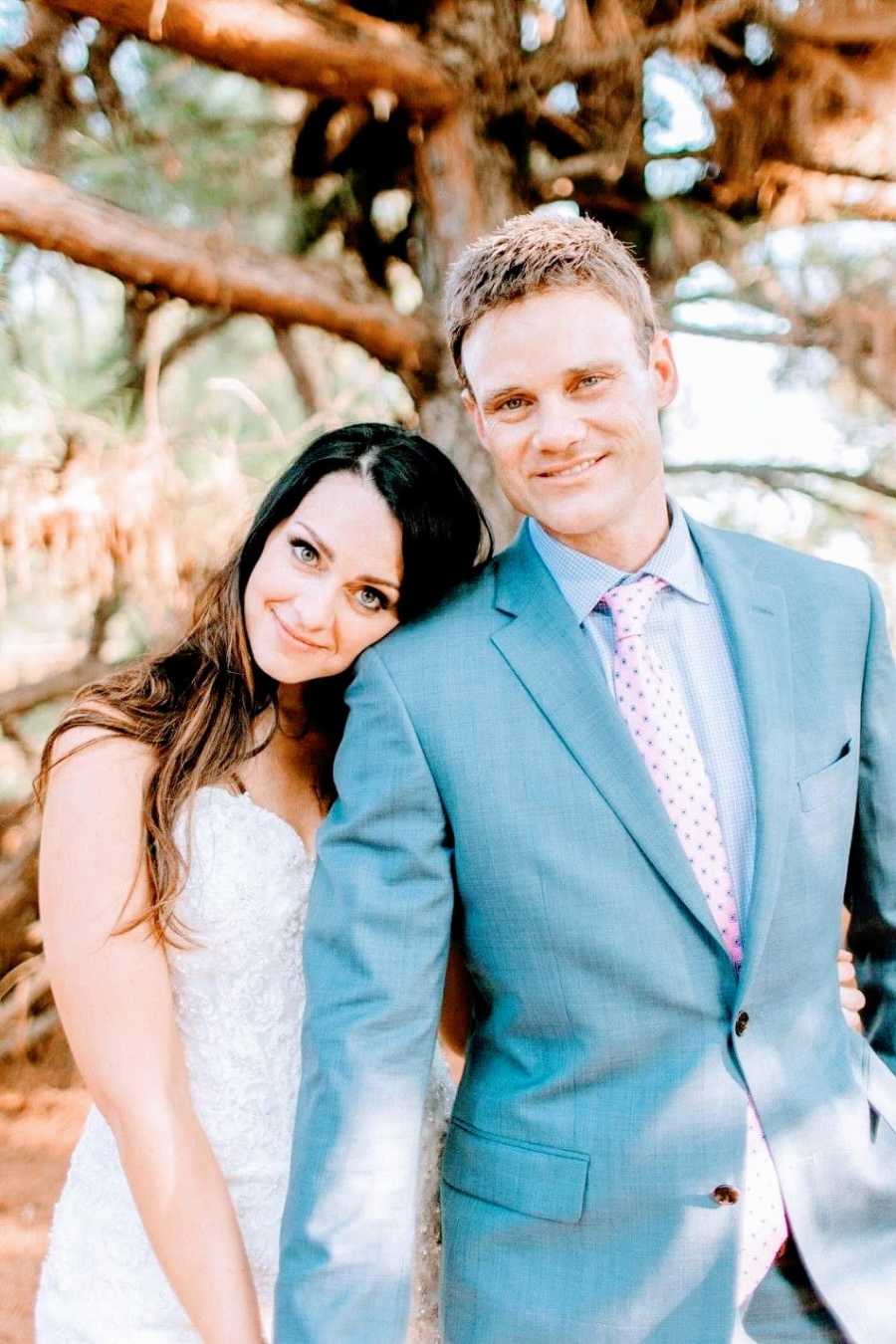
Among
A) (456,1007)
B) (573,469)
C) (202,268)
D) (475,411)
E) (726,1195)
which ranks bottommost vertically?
(726,1195)

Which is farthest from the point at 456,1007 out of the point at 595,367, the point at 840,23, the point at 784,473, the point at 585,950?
the point at 840,23

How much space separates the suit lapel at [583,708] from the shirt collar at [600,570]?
2 centimetres

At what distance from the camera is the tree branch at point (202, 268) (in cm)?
324

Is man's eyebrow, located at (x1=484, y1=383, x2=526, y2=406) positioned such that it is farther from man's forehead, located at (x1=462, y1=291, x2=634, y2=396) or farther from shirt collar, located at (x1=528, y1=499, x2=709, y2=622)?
shirt collar, located at (x1=528, y1=499, x2=709, y2=622)

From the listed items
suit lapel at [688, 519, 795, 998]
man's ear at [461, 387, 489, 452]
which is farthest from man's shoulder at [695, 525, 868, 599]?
man's ear at [461, 387, 489, 452]

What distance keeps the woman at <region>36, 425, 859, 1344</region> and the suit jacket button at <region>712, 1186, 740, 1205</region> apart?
1.67 ft

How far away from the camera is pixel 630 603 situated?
64.9 inches

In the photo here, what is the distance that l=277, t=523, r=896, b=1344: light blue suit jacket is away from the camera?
56.5 inches

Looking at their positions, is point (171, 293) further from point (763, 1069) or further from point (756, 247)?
point (763, 1069)

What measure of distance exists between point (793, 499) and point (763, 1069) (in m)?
2.92

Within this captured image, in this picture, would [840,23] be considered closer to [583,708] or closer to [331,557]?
[331,557]

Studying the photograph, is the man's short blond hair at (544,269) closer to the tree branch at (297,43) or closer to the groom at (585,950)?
the groom at (585,950)

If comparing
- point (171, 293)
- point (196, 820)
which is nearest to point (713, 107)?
point (171, 293)

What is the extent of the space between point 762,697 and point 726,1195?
2.05ft
